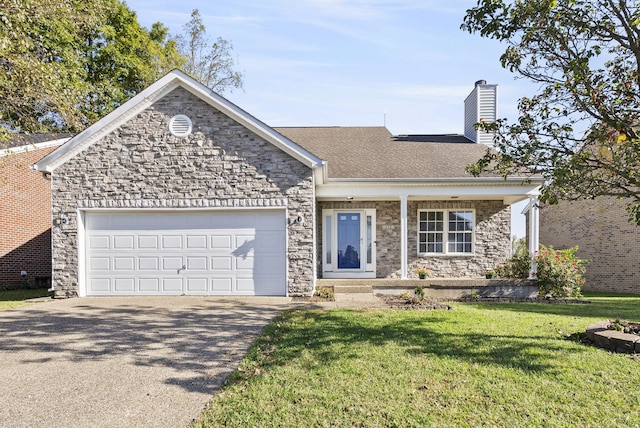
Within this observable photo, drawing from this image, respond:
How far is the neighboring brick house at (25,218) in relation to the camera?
14289 mm

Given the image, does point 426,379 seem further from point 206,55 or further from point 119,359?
point 206,55

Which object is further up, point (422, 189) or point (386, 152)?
point (386, 152)

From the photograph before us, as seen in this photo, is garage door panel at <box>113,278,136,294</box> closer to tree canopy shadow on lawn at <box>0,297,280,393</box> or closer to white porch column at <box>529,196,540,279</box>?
tree canopy shadow on lawn at <box>0,297,280,393</box>

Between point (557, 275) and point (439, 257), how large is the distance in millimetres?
3416

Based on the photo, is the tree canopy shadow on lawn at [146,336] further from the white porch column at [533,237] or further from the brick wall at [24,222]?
the white porch column at [533,237]

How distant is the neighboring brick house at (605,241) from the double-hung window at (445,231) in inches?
201

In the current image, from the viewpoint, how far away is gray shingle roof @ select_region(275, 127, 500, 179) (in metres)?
12.3

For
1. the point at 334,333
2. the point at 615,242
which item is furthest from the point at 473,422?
the point at 615,242

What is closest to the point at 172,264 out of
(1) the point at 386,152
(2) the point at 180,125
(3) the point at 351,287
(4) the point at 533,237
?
(2) the point at 180,125

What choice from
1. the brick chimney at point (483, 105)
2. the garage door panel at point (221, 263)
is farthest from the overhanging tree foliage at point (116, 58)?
the brick chimney at point (483, 105)

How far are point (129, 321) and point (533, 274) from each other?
10.6 metres

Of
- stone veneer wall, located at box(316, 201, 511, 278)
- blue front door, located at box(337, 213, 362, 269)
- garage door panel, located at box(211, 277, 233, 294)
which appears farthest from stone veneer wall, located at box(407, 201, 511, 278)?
garage door panel, located at box(211, 277, 233, 294)

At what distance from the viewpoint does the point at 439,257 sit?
526 inches

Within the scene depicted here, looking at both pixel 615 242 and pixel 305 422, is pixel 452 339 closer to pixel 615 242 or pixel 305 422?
pixel 305 422
